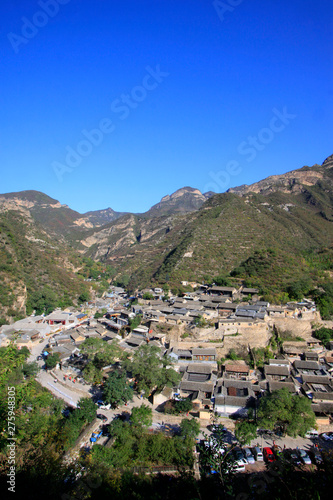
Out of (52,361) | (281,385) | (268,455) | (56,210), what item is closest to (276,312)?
(281,385)

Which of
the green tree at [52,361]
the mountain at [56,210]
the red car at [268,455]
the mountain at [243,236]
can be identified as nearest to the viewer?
the red car at [268,455]

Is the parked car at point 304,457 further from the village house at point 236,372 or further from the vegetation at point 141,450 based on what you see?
the village house at point 236,372

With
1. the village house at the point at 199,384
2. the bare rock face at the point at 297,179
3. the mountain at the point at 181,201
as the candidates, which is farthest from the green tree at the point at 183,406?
the mountain at the point at 181,201

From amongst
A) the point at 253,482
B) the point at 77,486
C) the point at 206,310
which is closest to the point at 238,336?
the point at 206,310

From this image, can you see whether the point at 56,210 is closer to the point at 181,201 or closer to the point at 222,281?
the point at 181,201

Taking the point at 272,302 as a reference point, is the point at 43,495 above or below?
below

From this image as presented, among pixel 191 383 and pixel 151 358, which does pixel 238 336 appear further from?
pixel 151 358
